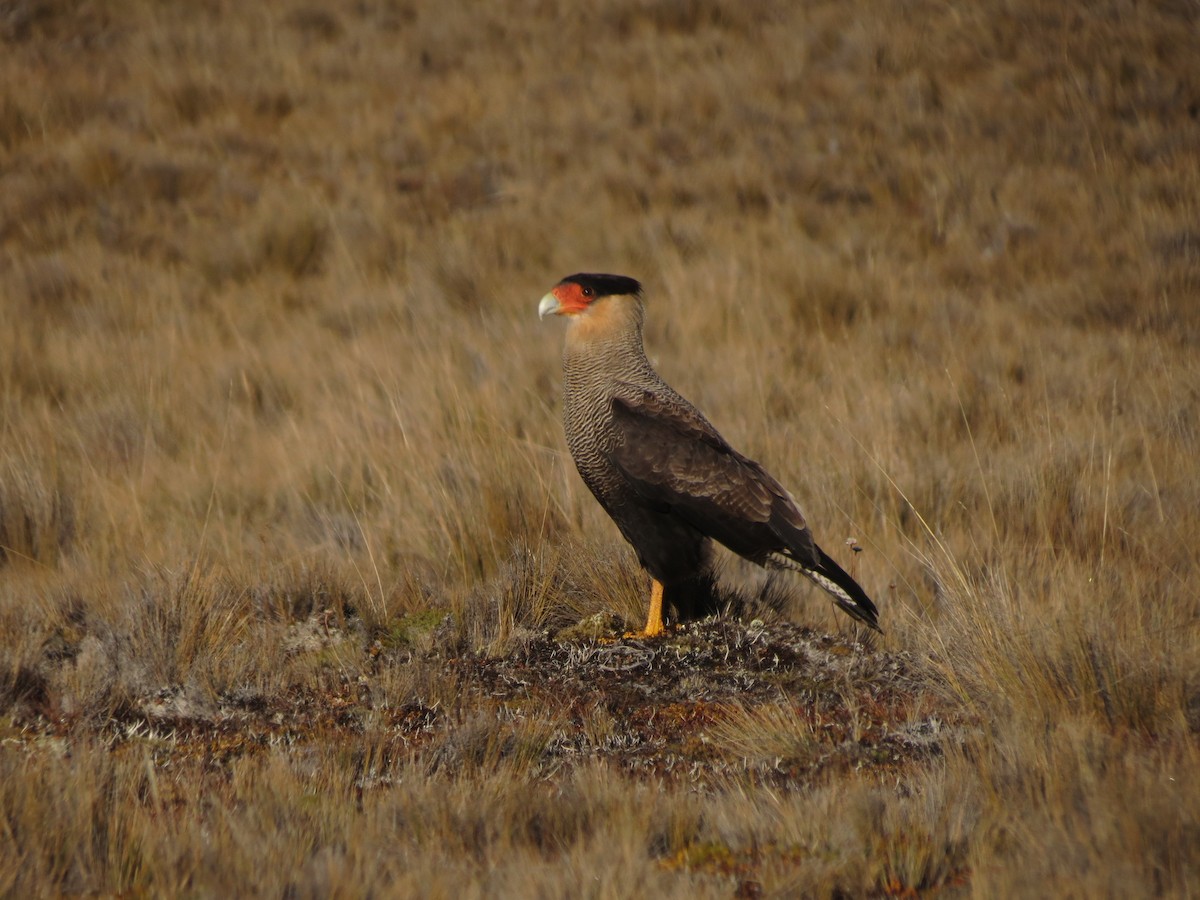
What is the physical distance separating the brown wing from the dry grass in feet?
1.27

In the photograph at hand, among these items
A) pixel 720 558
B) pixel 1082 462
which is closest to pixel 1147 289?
pixel 1082 462

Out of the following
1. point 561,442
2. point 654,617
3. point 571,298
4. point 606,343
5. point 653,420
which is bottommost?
point 654,617

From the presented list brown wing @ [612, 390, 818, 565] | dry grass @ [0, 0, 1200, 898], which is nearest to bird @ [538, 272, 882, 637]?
brown wing @ [612, 390, 818, 565]

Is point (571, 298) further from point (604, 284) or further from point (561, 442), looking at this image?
point (561, 442)

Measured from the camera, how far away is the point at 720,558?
5.27 m

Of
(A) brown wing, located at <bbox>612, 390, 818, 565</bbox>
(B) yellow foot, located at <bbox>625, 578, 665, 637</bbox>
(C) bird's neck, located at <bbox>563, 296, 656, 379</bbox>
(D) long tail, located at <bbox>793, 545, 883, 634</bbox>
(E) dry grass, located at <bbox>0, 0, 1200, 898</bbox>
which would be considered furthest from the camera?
(C) bird's neck, located at <bbox>563, 296, 656, 379</bbox>

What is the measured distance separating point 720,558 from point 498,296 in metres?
4.43

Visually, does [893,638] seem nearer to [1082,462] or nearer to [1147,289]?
[1082,462]

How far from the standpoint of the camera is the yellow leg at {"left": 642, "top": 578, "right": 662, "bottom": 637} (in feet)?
14.8

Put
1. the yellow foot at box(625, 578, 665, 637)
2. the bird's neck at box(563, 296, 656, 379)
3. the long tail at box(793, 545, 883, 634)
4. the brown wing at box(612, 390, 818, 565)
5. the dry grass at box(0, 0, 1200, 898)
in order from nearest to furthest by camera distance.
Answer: the dry grass at box(0, 0, 1200, 898), the long tail at box(793, 545, 883, 634), the brown wing at box(612, 390, 818, 565), the yellow foot at box(625, 578, 665, 637), the bird's neck at box(563, 296, 656, 379)

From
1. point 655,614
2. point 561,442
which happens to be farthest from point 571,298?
point 561,442

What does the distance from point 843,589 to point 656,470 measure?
772 millimetres

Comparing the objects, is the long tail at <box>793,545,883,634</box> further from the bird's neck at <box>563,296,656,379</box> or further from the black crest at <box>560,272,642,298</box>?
the black crest at <box>560,272,642,298</box>

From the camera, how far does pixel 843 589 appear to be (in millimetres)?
4305
